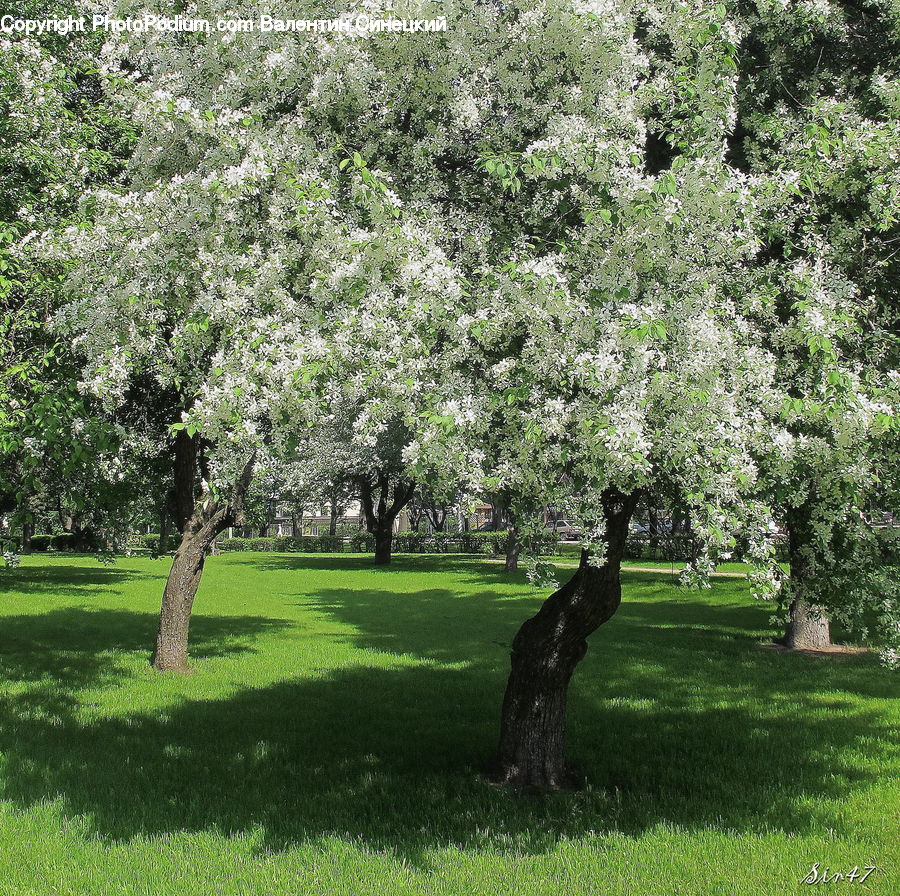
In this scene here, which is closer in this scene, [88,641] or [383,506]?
[88,641]

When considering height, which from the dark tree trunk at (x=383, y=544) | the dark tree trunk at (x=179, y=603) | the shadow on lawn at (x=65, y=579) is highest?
the dark tree trunk at (x=179, y=603)

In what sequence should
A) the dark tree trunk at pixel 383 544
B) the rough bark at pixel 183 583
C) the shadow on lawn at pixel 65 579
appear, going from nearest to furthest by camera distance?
1. the rough bark at pixel 183 583
2. the shadow on lawn at pixel 65 579
3. the dark tree trunk at pixel 383 544

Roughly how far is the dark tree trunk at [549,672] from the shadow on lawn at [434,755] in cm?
46

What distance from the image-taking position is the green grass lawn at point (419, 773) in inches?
271

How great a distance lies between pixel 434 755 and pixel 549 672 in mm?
2400

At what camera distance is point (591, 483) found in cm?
636

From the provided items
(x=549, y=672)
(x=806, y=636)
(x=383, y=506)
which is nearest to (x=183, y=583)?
(x=549, y=672)

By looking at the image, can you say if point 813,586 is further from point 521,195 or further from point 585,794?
point 521,195

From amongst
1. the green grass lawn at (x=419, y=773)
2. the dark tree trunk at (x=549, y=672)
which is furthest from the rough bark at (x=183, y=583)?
the dark tree trunk at (x=549, y=672)

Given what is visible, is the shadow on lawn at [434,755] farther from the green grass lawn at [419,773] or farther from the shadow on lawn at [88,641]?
the shadow on lawn at [88,641]

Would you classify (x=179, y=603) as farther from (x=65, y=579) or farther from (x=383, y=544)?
(x=383, y=544)

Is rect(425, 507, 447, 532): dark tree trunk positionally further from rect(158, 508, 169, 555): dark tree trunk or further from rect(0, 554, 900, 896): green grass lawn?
rect(0, 554, 900, 896): green grass lawn

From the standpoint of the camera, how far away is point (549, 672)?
8.98 meters

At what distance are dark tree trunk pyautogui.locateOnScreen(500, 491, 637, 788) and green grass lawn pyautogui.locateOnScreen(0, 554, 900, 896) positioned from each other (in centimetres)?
47
